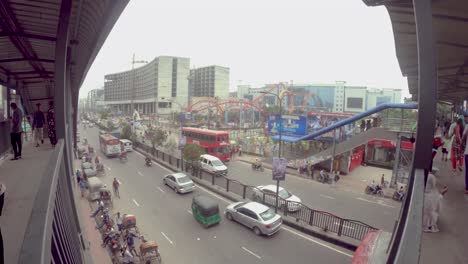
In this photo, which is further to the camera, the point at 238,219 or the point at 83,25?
the point at 238,219

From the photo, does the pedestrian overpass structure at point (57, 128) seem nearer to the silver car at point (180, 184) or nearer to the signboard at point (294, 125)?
the silver car at point (180, 184)

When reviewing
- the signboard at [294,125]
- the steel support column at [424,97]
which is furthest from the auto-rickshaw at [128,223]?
the signboard at [294,125]

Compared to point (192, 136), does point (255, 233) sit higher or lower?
lower

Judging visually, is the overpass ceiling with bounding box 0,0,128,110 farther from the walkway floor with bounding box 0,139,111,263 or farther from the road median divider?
the road median divider

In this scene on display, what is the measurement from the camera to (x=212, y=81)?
110 metres

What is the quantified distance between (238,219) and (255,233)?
45.9 inches

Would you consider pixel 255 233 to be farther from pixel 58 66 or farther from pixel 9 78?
pixel 9 78

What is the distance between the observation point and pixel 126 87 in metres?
101

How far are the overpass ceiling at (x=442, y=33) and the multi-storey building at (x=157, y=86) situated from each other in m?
78.6

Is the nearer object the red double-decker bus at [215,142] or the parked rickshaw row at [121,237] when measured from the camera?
the parked rickshaw row at [121,237]

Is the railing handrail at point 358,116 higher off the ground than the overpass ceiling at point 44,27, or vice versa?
the overpass ceiling at point 44,27

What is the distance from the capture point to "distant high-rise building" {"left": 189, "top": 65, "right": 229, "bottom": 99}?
107750mm

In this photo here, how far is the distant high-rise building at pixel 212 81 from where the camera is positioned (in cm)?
10775

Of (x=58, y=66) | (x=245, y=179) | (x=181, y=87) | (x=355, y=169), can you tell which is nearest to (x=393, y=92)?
(x=181, y=87)
